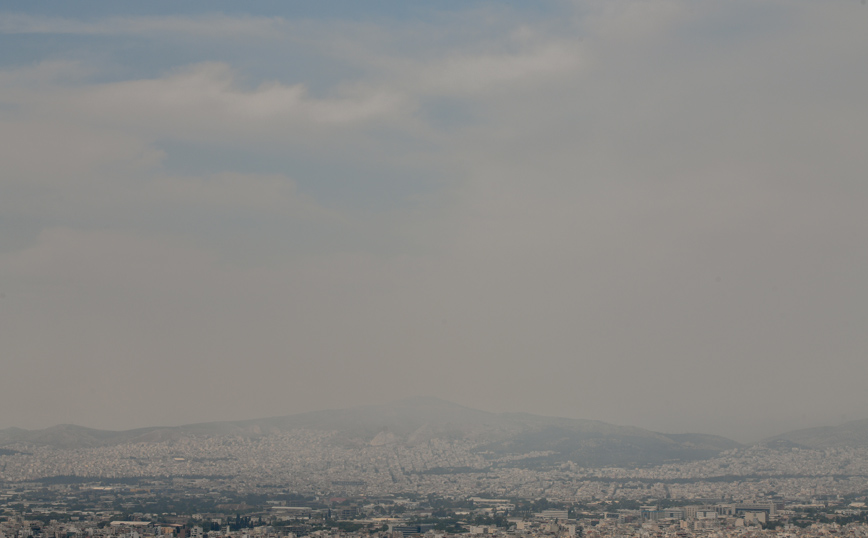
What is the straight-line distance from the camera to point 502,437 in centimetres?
17512

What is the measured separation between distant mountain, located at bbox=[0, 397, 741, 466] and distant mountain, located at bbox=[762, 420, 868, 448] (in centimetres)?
973

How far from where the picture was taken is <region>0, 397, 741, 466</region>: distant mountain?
493 feet

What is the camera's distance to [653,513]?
72062 millimetres

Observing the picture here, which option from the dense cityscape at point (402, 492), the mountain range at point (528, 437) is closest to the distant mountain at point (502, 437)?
the mountain range at point (528, 437)

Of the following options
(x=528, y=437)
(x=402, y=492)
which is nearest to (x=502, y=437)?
(x=528, y=437)

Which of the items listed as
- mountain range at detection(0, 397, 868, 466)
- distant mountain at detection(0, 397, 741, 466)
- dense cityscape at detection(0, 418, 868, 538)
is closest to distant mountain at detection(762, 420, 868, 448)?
mountain range at detection(0, 397, 868, 466)

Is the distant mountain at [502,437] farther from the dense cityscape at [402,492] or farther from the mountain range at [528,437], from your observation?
the dense cityscape at [402,492]

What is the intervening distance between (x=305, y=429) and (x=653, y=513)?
124803mm

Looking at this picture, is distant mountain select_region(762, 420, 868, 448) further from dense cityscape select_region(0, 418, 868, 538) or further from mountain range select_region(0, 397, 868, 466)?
dense cityscape select_region(0, 418, 868, 538)

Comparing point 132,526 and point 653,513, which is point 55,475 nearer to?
point 132,526

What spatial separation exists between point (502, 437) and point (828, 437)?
2174 inches

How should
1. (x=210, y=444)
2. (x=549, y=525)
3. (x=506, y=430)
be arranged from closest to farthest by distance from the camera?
(x=549, y=525) → (x=210, y=444) → (x=506, y=430)

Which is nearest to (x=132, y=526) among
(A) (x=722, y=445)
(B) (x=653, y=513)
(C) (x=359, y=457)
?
(B) (x=653, y=513)

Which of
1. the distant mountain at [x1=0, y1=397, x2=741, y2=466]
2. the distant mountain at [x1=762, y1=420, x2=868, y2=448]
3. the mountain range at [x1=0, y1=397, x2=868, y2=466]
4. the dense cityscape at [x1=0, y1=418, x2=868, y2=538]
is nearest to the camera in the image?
the dense cityscape at [x1=0, y1=418, x2=868, y2=538]
